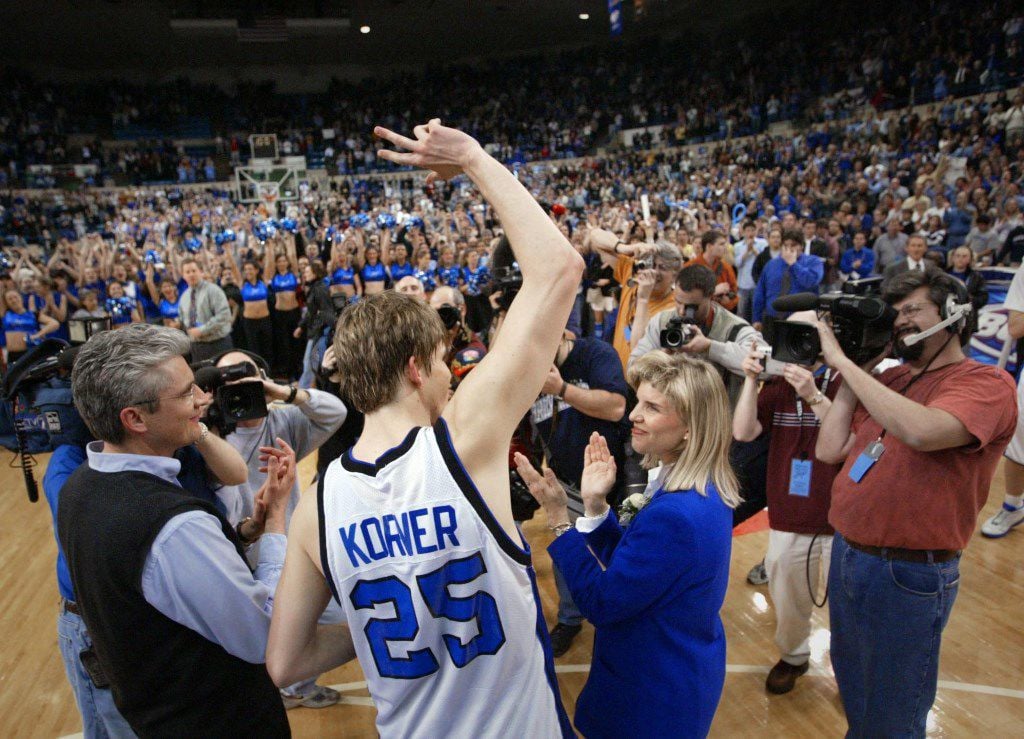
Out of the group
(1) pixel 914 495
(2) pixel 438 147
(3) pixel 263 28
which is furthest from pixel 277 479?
(3) pixel 263 28

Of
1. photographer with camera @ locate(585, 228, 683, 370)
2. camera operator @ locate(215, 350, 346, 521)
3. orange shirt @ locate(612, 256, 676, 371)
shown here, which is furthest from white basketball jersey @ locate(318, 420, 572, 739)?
orange shirt @ locate(612, 256, 676, 371)

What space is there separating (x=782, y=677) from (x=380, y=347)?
2.55 metres

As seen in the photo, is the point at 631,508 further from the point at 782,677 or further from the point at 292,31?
the point at 292,31

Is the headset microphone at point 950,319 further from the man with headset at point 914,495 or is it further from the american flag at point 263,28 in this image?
the american flag at point 263,28

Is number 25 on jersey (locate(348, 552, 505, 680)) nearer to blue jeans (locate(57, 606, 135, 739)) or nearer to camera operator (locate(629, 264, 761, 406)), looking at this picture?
blue jeans (locate(57, 606, 135, 739))

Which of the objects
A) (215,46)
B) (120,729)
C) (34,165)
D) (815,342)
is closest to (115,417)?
(120,729)

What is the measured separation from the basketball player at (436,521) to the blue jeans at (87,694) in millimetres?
1084

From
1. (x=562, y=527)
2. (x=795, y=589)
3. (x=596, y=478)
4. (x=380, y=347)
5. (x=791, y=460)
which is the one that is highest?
(x=380, y=347)

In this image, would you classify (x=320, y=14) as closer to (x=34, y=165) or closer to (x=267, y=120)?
(x=267, y=120)

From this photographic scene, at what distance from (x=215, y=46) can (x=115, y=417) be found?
28180 mm

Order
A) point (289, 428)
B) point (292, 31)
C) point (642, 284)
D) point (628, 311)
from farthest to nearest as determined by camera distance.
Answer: point (292, 31)
point (628, 311)
point (642, 284)
point (289, 428)

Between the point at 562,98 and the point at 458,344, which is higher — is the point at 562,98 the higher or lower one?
the higher one

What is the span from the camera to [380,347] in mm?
1299

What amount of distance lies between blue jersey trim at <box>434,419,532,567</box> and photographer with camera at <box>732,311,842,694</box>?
189 centimetres
